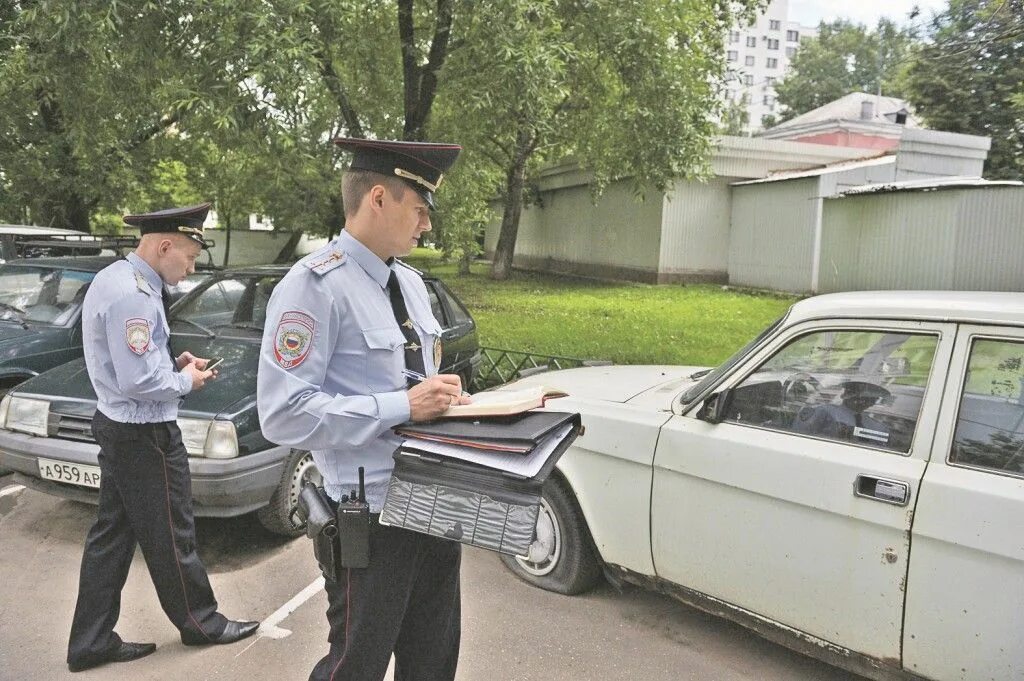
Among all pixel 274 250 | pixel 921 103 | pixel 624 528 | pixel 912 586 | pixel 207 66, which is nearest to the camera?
pixel 912 586

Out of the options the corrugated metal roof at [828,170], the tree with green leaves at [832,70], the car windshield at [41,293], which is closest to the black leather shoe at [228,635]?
the car windshield at [41,293]

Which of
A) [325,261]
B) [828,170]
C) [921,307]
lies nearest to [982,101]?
[828,170]

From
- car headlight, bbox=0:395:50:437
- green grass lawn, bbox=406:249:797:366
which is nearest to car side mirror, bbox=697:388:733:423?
car headlight, bbox=0:395:50:437

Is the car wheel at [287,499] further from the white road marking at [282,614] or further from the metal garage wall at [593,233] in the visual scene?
the metal garage wall at [593,233]

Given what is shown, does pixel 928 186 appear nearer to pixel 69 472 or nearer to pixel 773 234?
pixel 773 234

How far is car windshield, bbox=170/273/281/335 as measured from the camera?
5.09 m

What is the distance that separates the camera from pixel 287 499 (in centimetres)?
412

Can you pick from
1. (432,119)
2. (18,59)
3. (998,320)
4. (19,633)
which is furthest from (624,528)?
(18,59)

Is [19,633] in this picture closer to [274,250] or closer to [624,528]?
[624,528]

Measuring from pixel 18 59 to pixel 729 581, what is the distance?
10665 millimetres

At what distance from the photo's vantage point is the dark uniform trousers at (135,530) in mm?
2795

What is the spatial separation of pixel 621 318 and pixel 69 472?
Result: 10327 mm

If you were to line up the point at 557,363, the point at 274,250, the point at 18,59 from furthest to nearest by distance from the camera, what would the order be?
the point at 274,250 → the point at 18,59 → the point at 557,363

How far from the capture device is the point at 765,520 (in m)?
2.72
